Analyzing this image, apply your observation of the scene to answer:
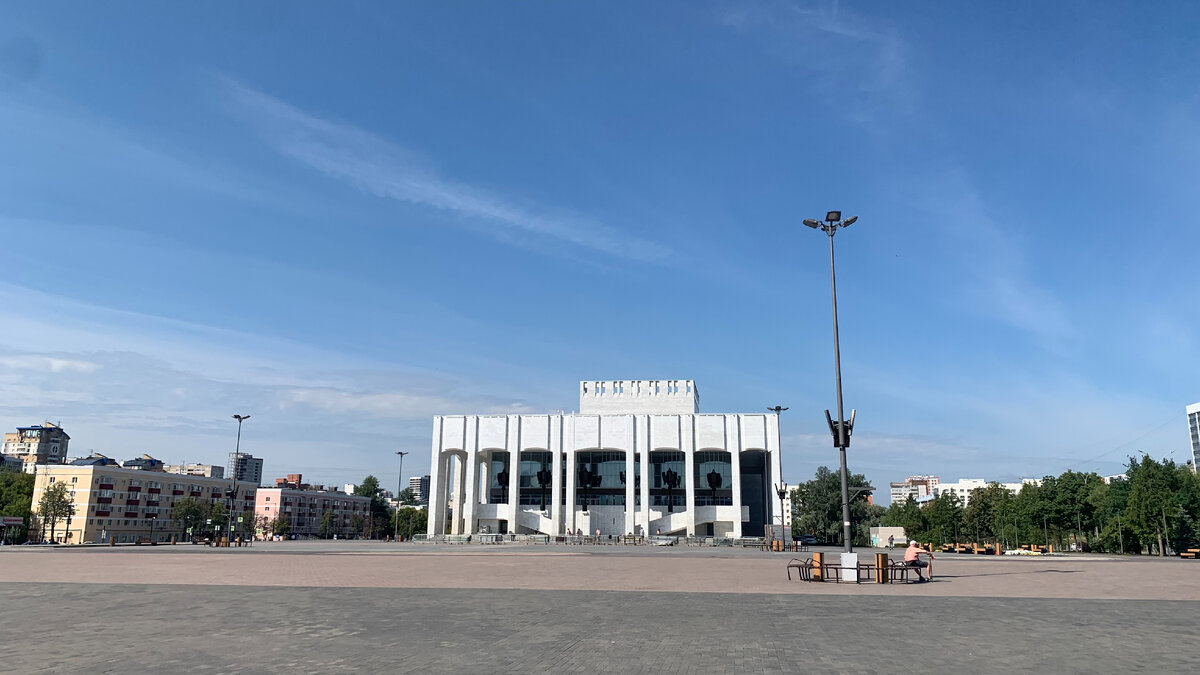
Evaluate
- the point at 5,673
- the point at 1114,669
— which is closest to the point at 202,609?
the point at 5,673

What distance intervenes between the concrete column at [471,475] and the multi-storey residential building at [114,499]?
105ft

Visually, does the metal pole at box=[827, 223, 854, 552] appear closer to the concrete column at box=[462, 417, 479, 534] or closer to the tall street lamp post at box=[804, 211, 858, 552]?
the tall street lamp post at box=[804, 211, 858, 552]

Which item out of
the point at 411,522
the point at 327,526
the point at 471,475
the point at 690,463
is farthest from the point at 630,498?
the point at 327,526

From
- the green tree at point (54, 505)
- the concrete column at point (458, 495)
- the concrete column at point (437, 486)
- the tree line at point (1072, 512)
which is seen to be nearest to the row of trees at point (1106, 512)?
the tree line at point (1072, 512)

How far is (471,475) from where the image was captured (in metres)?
90.9

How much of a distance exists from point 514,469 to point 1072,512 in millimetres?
58438

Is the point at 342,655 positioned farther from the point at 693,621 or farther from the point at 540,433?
the point at 540,433

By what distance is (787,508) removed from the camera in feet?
350

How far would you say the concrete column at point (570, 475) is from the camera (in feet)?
287

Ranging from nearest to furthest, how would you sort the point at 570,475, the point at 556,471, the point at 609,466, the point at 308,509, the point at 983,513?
the point at 570,475 < the point at 556,471 < the point at 609,466 < the point at 983,513 < the point at 308,509

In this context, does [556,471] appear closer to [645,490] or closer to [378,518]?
[645,490]

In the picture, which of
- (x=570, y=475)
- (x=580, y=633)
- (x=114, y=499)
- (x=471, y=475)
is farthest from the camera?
(x=114, y=499)

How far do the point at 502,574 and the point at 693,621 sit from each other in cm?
1450

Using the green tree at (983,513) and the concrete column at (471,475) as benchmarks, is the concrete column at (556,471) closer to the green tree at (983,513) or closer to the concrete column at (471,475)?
the concrete column at (471,475)
